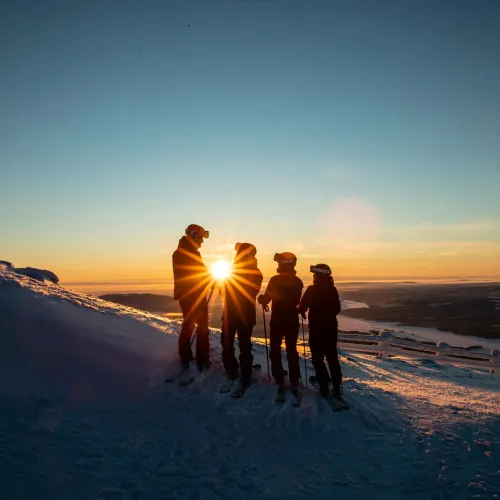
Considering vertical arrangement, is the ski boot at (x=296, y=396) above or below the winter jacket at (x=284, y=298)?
below

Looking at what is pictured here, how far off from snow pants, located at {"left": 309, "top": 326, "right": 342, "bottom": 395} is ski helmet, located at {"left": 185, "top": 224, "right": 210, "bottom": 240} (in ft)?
10.8

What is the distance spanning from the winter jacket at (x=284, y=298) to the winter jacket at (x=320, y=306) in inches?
7.5

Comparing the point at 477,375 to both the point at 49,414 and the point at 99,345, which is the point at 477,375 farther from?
the point at 49,414

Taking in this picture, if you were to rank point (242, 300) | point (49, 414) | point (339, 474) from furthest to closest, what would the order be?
point (242, 300)
point (49, 414)
point (339, 474)

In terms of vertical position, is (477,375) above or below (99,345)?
below

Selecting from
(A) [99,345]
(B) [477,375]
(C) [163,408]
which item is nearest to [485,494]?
(C) [163,408]

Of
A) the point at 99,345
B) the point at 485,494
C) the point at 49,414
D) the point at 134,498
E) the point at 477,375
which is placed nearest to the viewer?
the point at 134,498

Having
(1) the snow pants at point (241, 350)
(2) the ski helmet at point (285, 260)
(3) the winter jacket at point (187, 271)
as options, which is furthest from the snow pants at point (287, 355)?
(3) the winter jacket at point (187, 271)

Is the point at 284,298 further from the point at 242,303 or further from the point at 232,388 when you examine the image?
the point at 232,388

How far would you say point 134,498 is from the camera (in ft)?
15.4

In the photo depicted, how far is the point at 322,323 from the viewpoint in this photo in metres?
7.57

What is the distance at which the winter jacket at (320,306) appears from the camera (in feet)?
24.8

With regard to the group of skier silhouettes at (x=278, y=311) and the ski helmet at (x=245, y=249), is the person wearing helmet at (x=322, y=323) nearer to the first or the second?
the group of skier silhouettes at (x=278, y=311)

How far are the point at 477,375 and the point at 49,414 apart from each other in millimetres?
16465
